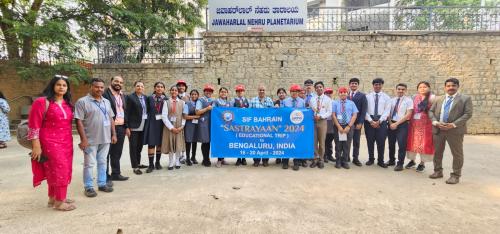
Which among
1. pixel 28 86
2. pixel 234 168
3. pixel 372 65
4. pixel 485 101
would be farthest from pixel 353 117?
pixel 28 86

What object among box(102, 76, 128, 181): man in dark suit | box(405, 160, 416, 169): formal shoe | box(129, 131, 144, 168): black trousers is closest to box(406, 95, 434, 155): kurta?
box(405, 160, 416, 169): formal shoe

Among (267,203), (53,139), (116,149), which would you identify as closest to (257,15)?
(116,149)

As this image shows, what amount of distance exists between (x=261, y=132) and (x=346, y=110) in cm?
162

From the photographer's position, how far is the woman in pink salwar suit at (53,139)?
3.21 m

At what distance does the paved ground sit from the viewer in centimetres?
305

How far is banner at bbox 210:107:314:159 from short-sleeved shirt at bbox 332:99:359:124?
49 cm

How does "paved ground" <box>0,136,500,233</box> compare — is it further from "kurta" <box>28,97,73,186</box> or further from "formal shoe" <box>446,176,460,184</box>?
"kurta" <box>28,97,73,186</box>

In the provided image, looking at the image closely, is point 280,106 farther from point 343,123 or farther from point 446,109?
point 446,109

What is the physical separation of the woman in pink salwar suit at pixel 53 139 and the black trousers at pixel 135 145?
1.57 meters

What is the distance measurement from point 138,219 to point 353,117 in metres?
4.03

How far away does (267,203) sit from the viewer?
3.71 m

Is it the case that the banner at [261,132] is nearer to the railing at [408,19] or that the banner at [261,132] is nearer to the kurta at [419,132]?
the kurta at [419,132]

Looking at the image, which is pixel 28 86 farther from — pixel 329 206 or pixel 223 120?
pixel 329 206

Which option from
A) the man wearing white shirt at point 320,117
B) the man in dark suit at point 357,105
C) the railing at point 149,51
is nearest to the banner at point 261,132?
the man wearing white shirt at point 320,117
